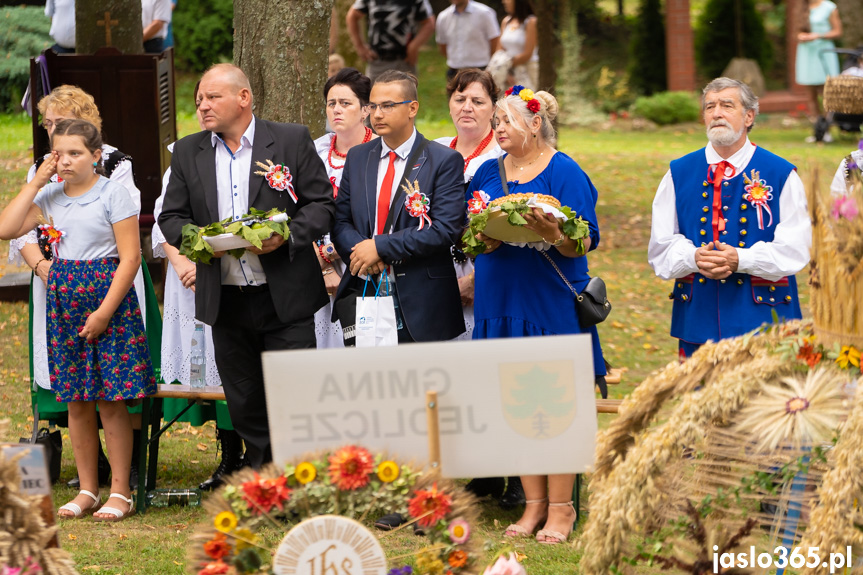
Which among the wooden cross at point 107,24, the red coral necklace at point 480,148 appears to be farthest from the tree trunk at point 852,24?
Answer: the red coral necklace at point 480,148

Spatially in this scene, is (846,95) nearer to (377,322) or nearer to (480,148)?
(480,148)

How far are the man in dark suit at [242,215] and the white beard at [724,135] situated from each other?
1.82 meters

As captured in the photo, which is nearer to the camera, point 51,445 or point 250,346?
point 250,346

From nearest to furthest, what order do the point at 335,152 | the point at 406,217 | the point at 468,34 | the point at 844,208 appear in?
the point at 844,208 → the point at 406,217 → the point at 335,152 → the point at 468,34

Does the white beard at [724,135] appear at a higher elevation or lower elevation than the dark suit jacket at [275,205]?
higher

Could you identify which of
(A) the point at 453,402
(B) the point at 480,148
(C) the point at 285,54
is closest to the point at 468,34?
(C) the point at 285,54

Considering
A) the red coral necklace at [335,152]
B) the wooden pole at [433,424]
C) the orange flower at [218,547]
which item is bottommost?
the orange flower at [218,547]

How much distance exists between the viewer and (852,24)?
19.8m

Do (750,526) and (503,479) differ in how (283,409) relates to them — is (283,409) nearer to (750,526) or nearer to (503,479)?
(750,526)

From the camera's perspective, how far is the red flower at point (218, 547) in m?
3.00

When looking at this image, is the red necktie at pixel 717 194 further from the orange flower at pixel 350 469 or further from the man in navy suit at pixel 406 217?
the orange flower at pixel 350 469

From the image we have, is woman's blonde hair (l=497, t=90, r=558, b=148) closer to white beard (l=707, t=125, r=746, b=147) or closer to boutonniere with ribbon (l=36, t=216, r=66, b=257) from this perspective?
white beard (l=707, t=125, r=746, b=147)

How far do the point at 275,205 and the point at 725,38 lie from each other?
65.8 feet

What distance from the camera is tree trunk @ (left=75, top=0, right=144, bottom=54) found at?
9.43 m
